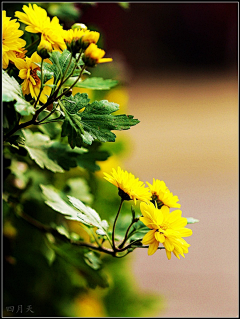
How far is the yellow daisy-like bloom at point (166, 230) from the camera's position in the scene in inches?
15.0

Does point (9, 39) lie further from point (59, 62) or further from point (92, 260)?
point (92, 260)

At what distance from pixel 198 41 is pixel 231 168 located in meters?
1.61

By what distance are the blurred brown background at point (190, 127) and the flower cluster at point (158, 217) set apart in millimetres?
1756

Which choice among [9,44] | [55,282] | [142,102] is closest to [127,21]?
[142,102]

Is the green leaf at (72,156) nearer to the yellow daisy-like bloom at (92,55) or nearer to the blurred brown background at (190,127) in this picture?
the yellow daisy-like bloom at (92,55)

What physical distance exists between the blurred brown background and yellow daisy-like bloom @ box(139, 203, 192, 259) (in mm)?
1765

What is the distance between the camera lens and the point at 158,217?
390 millimetres

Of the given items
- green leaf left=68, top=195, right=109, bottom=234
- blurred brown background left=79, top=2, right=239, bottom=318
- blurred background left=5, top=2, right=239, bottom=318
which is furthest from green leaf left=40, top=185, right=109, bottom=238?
blurred brown background left=79, top=2, right=239, bottom=318

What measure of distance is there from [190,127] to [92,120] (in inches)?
140

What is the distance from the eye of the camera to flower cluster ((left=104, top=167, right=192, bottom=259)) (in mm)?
383

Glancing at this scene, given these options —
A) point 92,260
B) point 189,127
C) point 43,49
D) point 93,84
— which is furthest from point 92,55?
point 189,127

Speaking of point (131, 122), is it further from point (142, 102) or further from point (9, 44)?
point (142, 102)

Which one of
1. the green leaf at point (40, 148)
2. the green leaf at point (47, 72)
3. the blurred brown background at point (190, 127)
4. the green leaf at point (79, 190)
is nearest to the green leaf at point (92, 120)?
the green leaf at point (47, 72)

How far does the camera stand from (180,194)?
2.86 m
